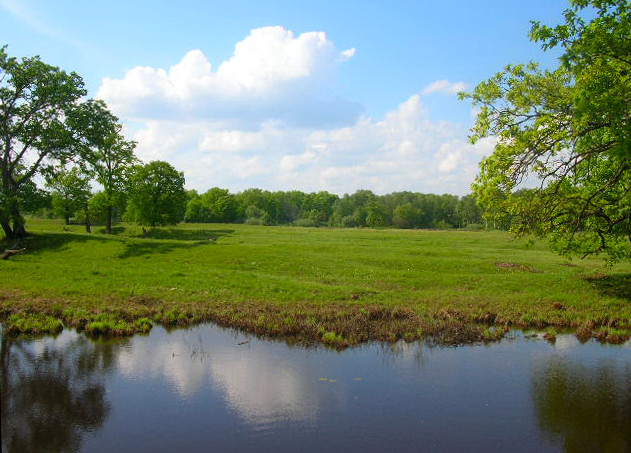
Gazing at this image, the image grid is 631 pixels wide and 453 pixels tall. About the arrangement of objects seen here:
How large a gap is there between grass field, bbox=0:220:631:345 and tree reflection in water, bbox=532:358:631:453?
4598mm

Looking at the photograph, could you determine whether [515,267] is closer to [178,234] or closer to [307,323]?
[307,323]

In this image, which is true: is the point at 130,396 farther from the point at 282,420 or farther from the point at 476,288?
the point at 476,288

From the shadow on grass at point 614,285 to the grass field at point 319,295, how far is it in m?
0.06

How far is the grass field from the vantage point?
2220 cm

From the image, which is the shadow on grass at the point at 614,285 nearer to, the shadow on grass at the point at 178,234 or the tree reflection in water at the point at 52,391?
the tree reflection in water at the point at 52,391

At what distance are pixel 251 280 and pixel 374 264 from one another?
43.2 ft

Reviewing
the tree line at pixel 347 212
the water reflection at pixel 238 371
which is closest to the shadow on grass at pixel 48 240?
the water reflection at pixel 238 371

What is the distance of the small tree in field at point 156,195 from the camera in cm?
7162

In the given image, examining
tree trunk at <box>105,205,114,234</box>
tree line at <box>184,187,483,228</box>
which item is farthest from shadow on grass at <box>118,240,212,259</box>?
tree line at <box>184,187,483,228</box>

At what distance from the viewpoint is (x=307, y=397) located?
14602mm

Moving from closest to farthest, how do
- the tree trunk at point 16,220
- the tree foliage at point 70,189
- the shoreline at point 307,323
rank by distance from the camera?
the shoreline at point 307,323, the tree trunk at point 16,220, the tree foliage at point 70,189

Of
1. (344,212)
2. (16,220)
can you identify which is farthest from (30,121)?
(344,212)

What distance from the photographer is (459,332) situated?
2169 cm

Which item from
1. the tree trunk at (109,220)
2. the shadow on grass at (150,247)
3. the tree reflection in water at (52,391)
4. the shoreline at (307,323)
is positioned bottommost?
the tree reflection in water at (52,391)
